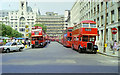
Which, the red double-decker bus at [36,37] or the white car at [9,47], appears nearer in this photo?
the white car at [9,47]

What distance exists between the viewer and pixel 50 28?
156 meters

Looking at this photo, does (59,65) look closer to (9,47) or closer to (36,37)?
(9,47)

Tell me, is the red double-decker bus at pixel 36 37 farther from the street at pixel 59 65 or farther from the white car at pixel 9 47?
the street at pixel 59 65

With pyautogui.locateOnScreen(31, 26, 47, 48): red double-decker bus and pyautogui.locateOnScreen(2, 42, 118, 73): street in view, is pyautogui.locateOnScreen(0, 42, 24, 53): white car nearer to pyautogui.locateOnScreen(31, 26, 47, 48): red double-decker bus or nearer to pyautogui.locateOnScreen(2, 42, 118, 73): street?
pyautogui.locateOnScreen(2, 42, 118, 73): street

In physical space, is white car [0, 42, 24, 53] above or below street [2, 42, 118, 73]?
above

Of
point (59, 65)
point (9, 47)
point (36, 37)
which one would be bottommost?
point (59, 65)

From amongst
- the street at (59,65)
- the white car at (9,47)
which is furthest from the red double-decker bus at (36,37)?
the street at (59,65)

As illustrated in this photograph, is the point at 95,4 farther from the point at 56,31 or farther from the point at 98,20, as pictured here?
the point at 56,31

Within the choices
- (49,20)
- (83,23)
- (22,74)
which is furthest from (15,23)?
(22,74)

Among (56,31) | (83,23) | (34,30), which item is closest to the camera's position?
(83,23)

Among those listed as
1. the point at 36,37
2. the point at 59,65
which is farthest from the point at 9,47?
the point at 59,65

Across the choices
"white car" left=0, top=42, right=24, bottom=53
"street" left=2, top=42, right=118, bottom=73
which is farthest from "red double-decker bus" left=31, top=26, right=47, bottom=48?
"street" left=2, top=42, right=118, bottom=73

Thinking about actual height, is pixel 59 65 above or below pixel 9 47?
below

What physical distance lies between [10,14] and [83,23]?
407 ft
